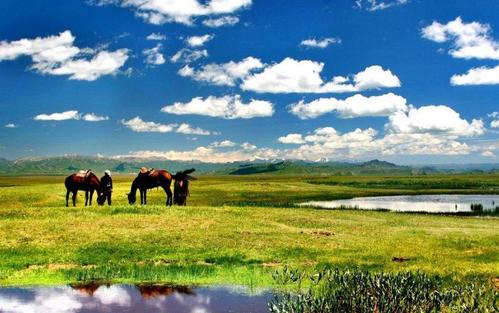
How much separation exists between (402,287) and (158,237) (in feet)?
56.5

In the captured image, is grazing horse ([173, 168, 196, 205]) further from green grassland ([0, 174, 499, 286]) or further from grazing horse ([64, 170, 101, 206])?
green grassland ([0, 174, 499, 286])

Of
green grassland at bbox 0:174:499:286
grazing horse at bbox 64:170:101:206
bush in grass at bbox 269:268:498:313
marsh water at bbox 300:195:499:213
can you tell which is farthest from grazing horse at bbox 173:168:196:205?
bush in grass at bbox 269:268:498:313

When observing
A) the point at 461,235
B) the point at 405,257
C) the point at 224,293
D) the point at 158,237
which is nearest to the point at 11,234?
the point at 158,237

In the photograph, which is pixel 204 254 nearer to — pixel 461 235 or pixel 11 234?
pixel 11 234

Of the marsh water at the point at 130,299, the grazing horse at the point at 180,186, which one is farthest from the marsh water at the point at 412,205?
the marsh water at the point at 130,299

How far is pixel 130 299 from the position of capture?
16609 mm

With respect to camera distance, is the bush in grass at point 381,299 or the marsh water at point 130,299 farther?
the marsh water at point 130,299

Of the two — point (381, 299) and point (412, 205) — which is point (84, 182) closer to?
point (381, 299)

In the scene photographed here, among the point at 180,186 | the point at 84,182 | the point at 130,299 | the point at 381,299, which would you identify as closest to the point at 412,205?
the point at 180,186

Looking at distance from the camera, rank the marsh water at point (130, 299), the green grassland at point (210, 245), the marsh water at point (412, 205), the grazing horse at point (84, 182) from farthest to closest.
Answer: the marsh water at point (412, 205) → the grazing horse at point (84, 182) → the green grassland at point (210, 245) → the marsh water at point (130, 299)

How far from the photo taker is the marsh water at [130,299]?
15.6m

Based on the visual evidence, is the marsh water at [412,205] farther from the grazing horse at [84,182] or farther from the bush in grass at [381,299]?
the bush in grass at [381,299]

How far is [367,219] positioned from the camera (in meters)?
40.5

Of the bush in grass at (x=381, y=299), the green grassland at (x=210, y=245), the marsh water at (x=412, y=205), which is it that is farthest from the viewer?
the marsh water at (x=412, y=205)
